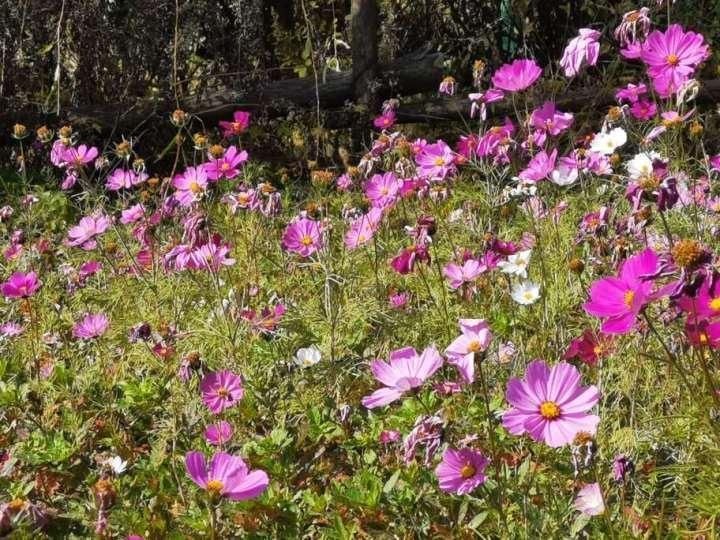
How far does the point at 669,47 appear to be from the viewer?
2115 mm

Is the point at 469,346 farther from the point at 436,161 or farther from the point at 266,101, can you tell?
the point at 266,101

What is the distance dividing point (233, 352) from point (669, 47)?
1.19m

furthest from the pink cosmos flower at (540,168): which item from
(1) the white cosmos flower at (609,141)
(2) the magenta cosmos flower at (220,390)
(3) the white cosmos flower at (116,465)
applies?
(3) the white cosmos flower at (116,465)

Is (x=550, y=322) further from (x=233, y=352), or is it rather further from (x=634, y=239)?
(x=233, y=352)

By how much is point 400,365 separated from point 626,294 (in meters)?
0.35

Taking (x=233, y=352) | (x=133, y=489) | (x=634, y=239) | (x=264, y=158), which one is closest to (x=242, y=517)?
(x=133, y=489)

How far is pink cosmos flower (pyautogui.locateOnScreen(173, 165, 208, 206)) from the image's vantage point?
2498mm

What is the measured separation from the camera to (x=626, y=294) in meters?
1.24

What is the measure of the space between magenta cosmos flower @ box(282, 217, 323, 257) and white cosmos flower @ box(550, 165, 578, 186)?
23.3 inches

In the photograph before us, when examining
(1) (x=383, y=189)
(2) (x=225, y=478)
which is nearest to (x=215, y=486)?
(2) (x=225, y=478)

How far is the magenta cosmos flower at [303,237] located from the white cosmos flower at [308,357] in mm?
323

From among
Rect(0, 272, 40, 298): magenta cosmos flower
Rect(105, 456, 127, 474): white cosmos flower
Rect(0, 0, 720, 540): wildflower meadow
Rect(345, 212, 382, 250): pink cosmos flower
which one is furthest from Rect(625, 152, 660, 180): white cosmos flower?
Rect(0, 272, 40, 298): magenta cosmos flower

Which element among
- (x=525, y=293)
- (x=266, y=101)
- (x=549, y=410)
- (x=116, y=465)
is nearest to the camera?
(x=549, y=410)

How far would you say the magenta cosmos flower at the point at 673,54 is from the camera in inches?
81.5
